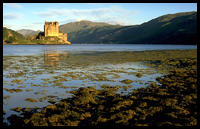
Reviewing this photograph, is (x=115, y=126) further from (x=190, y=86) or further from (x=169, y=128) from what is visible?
(x=190, y=86)

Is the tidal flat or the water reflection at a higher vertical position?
the water reflection

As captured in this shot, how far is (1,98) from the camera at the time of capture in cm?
1783

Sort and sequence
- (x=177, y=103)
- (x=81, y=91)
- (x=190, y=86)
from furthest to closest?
(x=190, y=86)
(x=81, y=91)
(x=177, y=103)

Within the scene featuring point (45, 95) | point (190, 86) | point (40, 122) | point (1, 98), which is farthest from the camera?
point (190, 86)

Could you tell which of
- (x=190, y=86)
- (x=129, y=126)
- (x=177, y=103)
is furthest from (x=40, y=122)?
(x=190, y=86)

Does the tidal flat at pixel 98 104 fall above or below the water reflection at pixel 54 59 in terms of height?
below

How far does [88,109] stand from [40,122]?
4064mm

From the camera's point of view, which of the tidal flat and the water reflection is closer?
the tidal flat

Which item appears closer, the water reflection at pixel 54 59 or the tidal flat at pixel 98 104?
the tidal flat at pixel 98 104

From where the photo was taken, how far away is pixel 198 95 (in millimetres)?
18562

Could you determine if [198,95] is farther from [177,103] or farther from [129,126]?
[129,126]

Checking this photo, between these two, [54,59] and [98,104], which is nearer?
[98,104]

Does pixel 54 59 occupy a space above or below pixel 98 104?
above

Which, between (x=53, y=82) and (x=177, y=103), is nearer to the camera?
(x=177, y=103)
